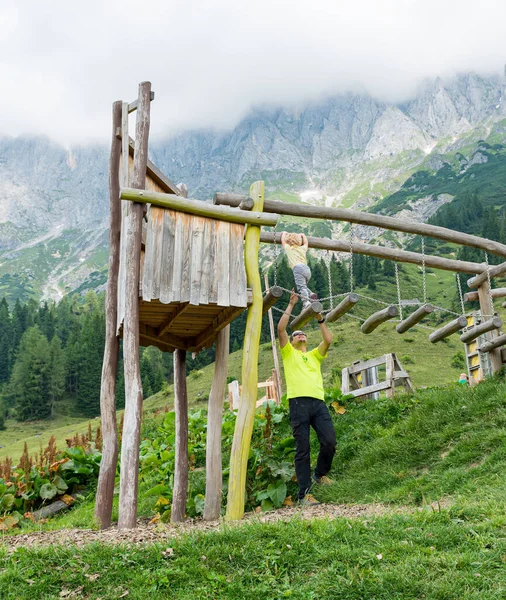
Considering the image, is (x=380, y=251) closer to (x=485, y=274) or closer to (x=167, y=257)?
(x=485, y=274)

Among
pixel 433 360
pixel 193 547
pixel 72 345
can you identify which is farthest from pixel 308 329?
pixel 193 547

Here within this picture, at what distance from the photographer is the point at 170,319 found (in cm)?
1074

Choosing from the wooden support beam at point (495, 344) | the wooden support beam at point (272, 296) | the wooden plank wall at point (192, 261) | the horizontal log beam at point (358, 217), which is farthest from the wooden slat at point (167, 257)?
the wooden support beam at point (495, 344)

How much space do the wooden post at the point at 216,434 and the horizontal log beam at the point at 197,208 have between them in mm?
1953

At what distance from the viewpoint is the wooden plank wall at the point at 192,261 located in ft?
31.3

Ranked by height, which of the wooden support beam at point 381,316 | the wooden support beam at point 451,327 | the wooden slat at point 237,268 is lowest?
the wooden support beam at point 451,327

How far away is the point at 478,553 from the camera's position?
19.6ft

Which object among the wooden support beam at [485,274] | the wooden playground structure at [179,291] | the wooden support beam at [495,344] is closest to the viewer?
the wooden playground structure at [179,291]

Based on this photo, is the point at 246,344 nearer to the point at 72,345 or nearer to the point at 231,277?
the point at 231,277

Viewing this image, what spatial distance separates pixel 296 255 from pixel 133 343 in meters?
3.34

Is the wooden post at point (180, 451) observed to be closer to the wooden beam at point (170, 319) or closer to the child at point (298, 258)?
the wooden beam at point (170, 319)

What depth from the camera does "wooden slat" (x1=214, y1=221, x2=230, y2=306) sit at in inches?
388

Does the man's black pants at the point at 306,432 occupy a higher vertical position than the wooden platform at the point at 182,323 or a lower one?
lower

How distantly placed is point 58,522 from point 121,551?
6.29 meters
